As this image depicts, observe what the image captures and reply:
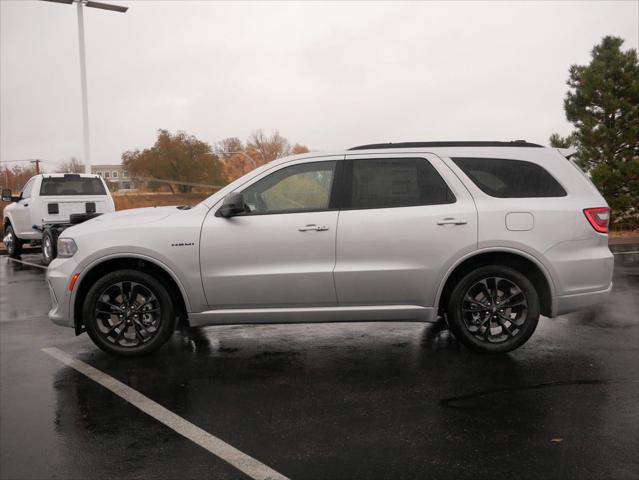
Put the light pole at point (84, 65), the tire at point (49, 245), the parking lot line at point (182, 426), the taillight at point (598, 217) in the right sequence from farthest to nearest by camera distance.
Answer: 1. the light pole at point (84, 65)
2. the tire at point (49, 245)
3. the taillight at point (598, 217)
4. the parking lot line at point (182, 426)

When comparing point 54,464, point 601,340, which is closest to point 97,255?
point 54,464

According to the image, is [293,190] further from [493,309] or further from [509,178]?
[493,309]

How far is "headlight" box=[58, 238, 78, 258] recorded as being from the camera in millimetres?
5547

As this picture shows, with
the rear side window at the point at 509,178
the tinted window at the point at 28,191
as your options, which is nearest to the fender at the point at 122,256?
the rear side window at the point at 509,178

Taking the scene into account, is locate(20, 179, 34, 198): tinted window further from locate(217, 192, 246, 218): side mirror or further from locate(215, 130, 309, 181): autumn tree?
locate(215, 130, 309, 181): autumn tree

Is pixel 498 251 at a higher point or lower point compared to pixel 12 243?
higher

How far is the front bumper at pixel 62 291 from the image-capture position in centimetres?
551

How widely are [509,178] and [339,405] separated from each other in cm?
262

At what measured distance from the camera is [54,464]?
3.37 meters

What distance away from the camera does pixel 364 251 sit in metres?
5.33

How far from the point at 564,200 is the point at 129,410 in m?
3.97

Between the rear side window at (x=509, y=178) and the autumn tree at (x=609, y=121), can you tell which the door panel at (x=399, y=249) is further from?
the autumn tree at (x=609, y=121)

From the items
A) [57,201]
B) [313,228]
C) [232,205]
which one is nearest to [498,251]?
[313,228]

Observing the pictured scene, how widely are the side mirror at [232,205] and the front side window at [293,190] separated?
0.52 feet
